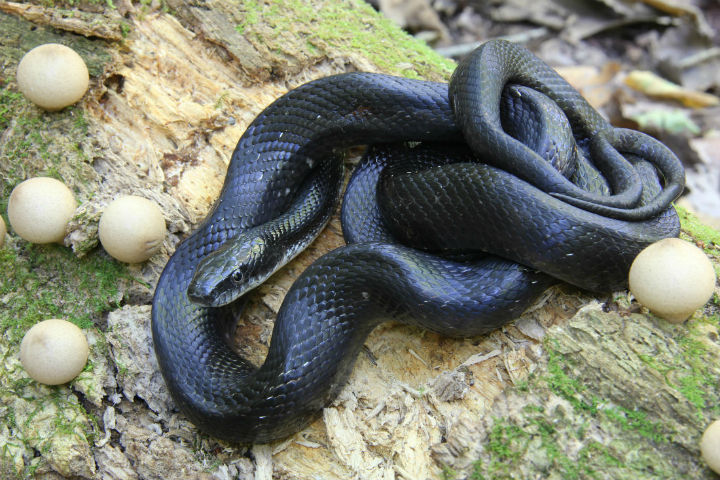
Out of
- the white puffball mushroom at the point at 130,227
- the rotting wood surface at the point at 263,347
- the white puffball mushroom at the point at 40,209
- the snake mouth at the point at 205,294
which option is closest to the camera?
the rotting wood surface at the point at 263,347

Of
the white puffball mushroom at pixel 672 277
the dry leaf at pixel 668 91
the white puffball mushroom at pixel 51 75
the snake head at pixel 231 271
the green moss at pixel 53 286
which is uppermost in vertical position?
the white puffball mushroom at pixel 672 277

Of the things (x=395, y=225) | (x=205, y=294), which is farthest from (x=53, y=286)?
(x=395, y=225)

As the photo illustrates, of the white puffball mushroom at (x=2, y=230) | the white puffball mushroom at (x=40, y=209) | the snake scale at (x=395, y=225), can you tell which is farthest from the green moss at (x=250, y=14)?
the white puffball mushroom at (x=2, y=230)

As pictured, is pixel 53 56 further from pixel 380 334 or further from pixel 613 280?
pixel 613 280

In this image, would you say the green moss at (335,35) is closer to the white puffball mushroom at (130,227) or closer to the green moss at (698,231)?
the white puffball mushroom at (130,227)

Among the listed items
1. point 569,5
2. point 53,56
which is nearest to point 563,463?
point 53,56
